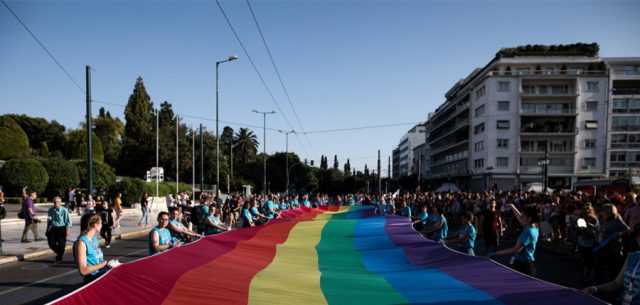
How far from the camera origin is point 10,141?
5166 centimetres

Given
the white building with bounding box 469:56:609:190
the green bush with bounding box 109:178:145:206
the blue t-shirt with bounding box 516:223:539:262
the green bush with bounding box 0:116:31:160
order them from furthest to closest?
the white building with bounding box 469:56:609:190 → the green bush with bounding box 0:116:31:160 → the green bush with bounding box 109:178:145:206 → the blue t-shirt with bounding box 516:223:539:262

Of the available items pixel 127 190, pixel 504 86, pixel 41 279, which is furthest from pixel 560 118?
pixel 41 279

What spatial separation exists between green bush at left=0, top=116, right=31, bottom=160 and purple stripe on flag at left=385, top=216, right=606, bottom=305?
53.5 meters

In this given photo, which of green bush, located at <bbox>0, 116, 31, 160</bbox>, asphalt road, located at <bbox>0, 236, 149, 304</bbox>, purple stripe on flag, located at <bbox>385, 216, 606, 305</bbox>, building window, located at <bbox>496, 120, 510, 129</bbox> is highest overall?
building window, located at <bbox>496, 120, 510, 129</bbox>

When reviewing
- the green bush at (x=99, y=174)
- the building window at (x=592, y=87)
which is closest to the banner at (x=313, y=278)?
the green bush at (x=99, y=174)

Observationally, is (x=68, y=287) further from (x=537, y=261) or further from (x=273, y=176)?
(x=273, y=176)

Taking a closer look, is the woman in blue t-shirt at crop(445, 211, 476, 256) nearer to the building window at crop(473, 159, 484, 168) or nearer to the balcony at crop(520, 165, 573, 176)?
the balcony at crop(520, 165, 573, 176)

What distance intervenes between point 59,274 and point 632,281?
12.3m

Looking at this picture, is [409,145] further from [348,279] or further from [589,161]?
[348,279]

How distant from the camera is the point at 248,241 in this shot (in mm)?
10297

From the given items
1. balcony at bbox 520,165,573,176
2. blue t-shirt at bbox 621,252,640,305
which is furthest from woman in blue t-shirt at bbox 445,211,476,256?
balcony at bbox 520,165,573,176

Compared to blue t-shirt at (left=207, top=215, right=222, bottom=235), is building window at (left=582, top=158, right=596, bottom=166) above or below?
above

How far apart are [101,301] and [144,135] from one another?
224ft

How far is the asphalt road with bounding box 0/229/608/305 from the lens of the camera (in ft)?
30.6
